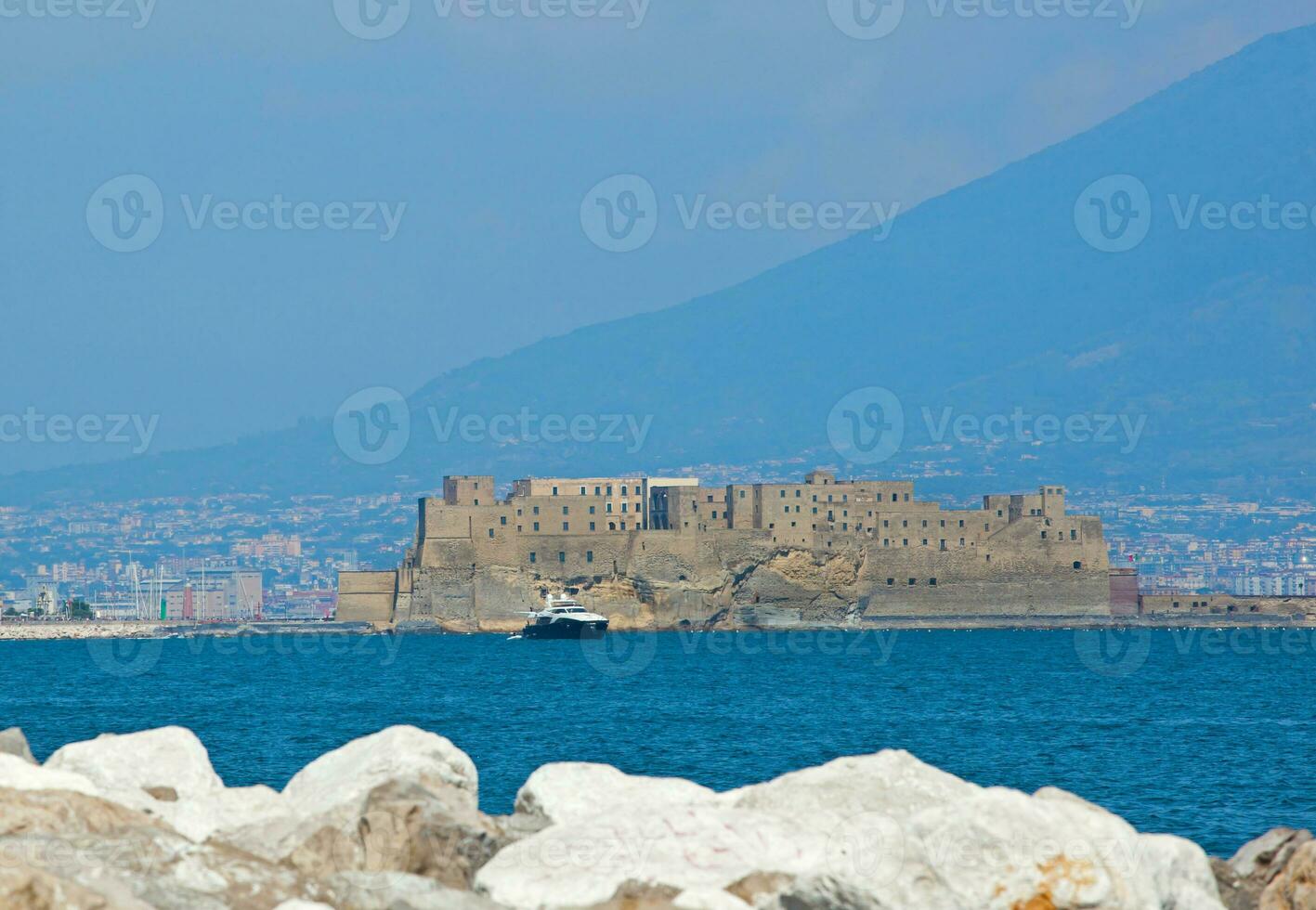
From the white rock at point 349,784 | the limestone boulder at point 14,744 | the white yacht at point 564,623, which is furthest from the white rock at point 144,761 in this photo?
the white yacht at point 564,623

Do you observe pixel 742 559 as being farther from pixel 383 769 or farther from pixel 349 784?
pixel 349 784

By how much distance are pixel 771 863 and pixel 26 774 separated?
4.32 meters

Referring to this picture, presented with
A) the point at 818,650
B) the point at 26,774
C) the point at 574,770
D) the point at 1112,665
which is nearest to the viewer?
the point at 26,774

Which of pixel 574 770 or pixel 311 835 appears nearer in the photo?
pixel 311 835

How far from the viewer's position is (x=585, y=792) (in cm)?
1391

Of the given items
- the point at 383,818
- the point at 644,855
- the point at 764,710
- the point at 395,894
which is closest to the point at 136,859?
the point at 395,894

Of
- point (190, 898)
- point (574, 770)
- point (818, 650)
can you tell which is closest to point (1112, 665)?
point (818, 650)

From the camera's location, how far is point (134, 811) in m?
12.1

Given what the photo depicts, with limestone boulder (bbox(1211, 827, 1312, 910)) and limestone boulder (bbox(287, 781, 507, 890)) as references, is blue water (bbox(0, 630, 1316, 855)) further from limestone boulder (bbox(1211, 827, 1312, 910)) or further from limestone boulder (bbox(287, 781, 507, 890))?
limestone boulder (bbox(287, 781, 507, 890))

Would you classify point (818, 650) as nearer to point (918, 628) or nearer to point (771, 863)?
point (918, 628)

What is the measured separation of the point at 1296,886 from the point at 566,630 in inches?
2680

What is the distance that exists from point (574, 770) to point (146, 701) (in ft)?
104

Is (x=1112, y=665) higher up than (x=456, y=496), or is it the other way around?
(x=456, y=496)

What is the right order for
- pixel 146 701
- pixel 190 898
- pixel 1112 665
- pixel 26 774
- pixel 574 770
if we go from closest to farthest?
pixel 190 898, pixel 26 774, pixel 574 770, pixel 146 701, pixel 1112 665
